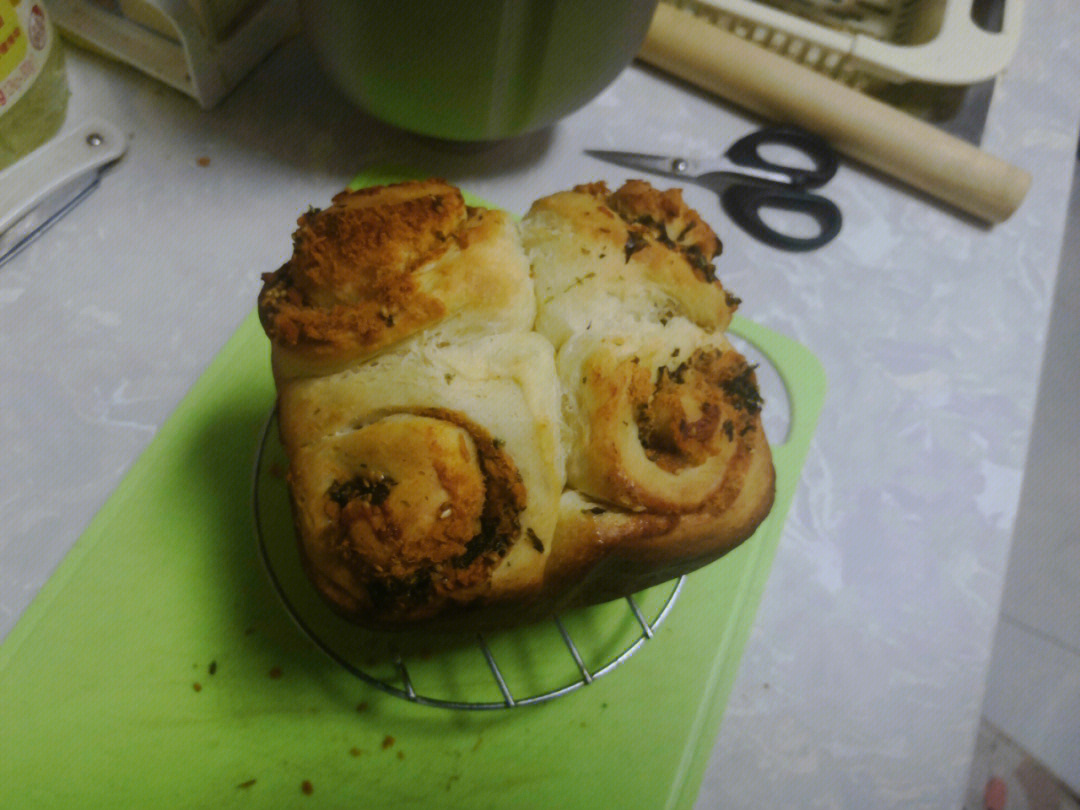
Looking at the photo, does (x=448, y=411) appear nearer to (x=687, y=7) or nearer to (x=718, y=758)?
(x=718, y=758)

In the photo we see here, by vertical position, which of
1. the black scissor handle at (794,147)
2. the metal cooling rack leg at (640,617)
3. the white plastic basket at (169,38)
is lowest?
the metal cooling rack leg at (640,617)

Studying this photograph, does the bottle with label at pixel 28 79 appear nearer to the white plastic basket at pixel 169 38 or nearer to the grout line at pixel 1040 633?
the white plastic basket at pixel 169 38

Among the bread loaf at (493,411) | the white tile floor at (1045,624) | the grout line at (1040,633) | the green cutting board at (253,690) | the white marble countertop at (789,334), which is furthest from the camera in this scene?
the grout line at (1040,633)

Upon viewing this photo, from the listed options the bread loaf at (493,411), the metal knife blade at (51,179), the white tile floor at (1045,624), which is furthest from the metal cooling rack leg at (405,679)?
the white tile floor at (1045,624)

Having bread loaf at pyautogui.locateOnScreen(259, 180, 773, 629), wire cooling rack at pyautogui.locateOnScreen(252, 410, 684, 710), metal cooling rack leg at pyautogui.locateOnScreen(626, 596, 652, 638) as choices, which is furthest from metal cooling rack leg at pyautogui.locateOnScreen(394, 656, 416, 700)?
metal cooling rack leg at pyautogui.locateOnScreen(626, 596, 652, 638)

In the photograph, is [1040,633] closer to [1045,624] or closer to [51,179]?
[1045,624]

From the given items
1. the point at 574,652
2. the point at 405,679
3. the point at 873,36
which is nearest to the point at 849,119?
the point at 873,36
